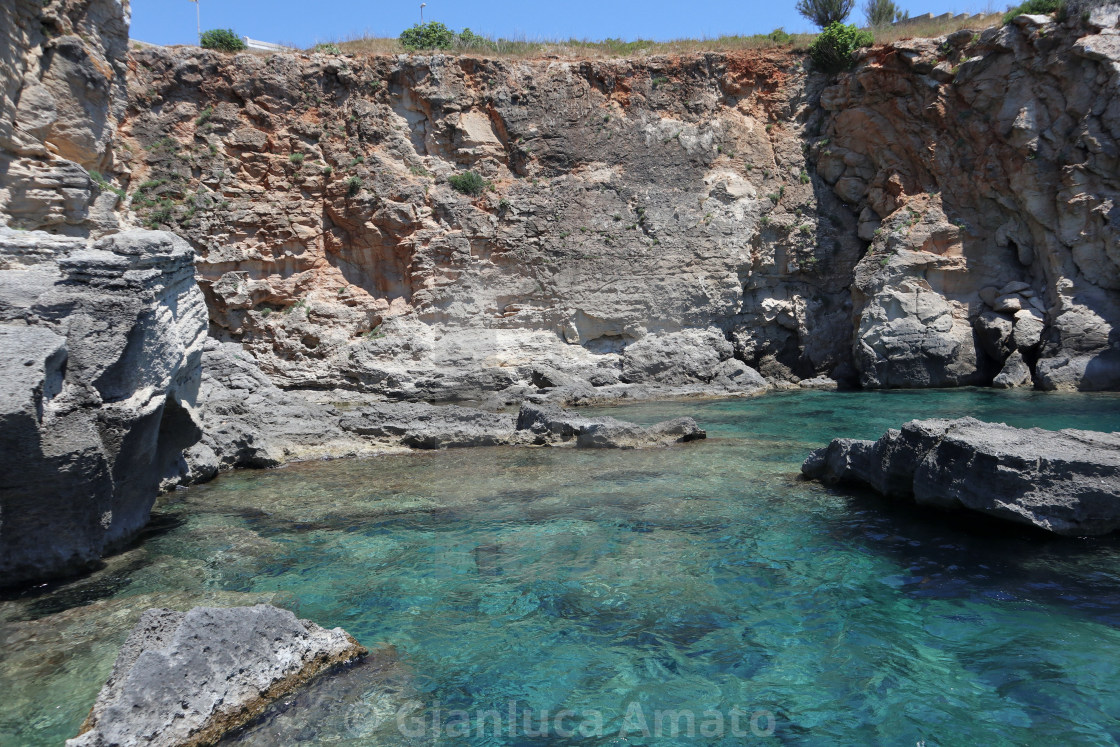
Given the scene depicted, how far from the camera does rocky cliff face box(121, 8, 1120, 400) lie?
19688mm

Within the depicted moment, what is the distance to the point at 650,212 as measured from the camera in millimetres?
23094

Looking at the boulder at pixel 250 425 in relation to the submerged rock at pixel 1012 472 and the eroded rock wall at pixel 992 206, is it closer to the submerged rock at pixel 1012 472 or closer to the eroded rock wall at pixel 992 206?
the submerged rock at pixel 1012 472

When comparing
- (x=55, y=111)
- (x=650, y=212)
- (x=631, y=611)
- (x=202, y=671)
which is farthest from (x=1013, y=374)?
(x=55, y=111)

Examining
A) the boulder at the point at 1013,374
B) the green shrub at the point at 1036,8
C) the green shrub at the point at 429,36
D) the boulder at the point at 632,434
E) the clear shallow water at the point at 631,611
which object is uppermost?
the green shrub at the point at 429,36

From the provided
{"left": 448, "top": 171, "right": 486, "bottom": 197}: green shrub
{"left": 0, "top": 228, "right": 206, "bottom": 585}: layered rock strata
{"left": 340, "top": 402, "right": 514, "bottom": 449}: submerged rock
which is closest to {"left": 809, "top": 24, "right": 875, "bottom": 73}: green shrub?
{"left": 448, "top": 171, "right": 486, "bottom": 197}: green shrub

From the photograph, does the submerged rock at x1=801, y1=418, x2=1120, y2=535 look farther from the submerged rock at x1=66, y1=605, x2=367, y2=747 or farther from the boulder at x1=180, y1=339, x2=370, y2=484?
the boulder at x1=180, y1=339, x2=370, y2=484

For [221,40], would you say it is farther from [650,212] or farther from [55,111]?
[650,212]

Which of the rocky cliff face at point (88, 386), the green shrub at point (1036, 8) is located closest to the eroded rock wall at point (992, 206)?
the green shrub at point (1036, 8)

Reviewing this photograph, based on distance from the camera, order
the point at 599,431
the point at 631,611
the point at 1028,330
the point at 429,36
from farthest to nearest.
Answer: the point at 429,36, the point at 1028,330, the point at 599,431, the point at 631,611

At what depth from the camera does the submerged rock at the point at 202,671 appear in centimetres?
337

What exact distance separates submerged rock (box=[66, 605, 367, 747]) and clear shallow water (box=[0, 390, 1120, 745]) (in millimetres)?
184

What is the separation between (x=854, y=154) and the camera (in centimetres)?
2347

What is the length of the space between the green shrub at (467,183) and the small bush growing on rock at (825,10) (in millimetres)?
15449

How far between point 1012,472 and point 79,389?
7983mm
